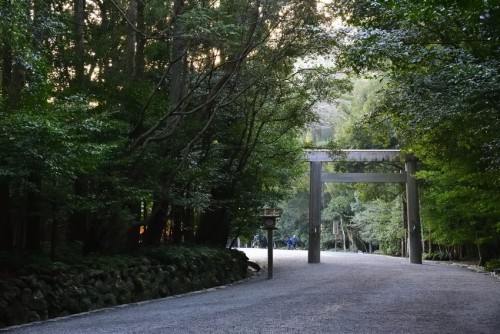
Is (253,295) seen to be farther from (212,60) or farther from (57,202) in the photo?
(212,60)

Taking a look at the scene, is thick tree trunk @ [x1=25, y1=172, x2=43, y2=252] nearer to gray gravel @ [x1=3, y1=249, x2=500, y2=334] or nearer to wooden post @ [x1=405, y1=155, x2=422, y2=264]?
gray gravel @ [x1=3, y1=249, x2=500, y2=334]

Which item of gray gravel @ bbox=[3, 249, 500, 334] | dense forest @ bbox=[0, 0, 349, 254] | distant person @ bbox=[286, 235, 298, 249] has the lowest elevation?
gray gravel @ bbox=[3, 249, 500, 334]

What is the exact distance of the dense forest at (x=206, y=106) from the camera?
6.48 meters

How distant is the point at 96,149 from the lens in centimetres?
654

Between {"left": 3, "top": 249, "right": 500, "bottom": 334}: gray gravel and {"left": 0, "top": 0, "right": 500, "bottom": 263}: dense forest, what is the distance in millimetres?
1678

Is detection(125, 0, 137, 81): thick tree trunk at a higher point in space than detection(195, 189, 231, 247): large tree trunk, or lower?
higher

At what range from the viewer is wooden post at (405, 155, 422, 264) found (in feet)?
53.7

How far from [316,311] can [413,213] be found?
1092cm

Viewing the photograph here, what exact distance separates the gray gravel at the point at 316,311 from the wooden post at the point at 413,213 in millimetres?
6306

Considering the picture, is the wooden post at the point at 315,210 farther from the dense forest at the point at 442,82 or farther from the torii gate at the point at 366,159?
the dense forest at the point at 442,82

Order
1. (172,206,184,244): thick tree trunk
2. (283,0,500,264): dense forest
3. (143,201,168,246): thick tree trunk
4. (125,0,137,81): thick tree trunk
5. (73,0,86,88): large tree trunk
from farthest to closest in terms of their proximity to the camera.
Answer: (172,206,184,244): thick tree trunk < (143,201,168,246): thick tree trunk < (73,0,86,88): large tree trunk < (125,0,137,81): thick tree trunk < (283,0,500,264): dense forest

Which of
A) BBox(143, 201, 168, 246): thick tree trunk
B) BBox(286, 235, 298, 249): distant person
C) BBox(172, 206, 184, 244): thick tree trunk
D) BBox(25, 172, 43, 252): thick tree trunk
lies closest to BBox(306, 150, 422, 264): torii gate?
BBox(172, 206, 184, 244): thick tree trunk

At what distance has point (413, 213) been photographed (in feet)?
53.6

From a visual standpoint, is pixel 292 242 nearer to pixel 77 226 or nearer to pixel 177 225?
pixel 177 225
